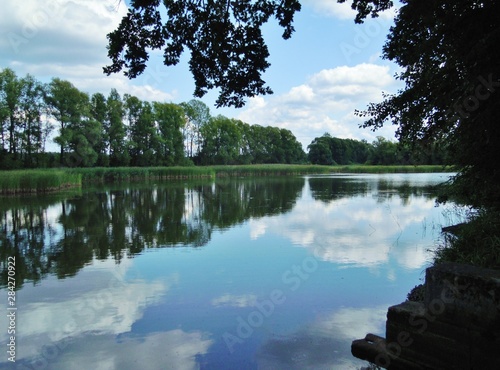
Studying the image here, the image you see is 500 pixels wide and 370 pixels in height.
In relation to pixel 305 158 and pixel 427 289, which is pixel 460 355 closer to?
pixel 427 289

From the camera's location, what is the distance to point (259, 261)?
841 cm

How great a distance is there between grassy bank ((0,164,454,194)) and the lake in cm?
309

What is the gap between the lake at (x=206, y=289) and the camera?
4469mm

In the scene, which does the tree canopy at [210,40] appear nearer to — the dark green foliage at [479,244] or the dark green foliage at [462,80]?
the dark green foliage at [462,80]

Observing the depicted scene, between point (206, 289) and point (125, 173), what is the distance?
4031cm

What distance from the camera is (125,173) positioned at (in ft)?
145

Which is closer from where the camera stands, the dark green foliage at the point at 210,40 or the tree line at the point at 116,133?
the dark green foliage at the point at 210,40

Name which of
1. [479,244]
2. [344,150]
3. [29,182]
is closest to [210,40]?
[479,244]

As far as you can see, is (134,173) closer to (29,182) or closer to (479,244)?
(29,182)

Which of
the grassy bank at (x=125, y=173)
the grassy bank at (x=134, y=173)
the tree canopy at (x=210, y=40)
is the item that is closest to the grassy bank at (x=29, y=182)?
the grassy bank at (x=125, y=173)

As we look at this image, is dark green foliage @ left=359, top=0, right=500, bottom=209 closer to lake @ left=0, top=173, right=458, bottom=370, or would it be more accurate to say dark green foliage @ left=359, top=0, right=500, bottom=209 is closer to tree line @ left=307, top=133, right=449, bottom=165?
lake @ left=0, top=173, right=458, bottom=370

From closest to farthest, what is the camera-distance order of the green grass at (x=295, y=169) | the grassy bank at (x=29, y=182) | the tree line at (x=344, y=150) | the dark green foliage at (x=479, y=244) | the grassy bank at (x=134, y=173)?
1. the dark green foliage at (x=479, y=244)
2. the grassy bank at (x=29, y=182)
3. the grassy bank at (x=134, y=173)
4. the green grass at (x=295, y=169)
5. the tree line at (x=344, y=150)

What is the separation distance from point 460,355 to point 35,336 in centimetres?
492

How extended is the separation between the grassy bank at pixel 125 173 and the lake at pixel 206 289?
10.1 feet
